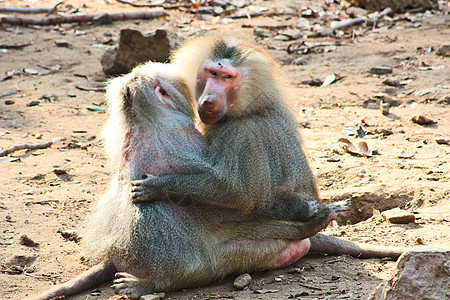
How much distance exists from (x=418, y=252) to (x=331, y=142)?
312 centimetres

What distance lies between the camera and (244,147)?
3199 mm

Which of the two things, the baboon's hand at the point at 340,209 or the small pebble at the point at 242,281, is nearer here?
the small pebble at the point at 242,281

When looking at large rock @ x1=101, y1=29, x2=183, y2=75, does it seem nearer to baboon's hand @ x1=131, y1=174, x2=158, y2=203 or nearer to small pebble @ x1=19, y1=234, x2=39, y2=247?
small pebble @ x1=19, y1=234, x2=39, y2=247

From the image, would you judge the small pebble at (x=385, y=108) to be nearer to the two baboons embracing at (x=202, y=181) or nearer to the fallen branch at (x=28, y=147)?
the two baboons embracing at (x=202, y=181)

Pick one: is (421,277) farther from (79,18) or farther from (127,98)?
(79,18)

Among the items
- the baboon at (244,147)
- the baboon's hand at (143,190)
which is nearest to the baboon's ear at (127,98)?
the baboon at (244,147)

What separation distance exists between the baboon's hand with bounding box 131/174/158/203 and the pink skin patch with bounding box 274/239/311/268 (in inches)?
35.6

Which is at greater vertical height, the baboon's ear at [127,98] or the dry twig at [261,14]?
the baboon's ear at [127,98]

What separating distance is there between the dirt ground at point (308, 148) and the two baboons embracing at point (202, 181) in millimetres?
156

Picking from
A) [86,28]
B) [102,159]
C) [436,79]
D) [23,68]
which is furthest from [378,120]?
[86,28]

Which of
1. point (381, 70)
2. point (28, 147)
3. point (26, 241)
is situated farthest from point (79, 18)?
point (26, 241)

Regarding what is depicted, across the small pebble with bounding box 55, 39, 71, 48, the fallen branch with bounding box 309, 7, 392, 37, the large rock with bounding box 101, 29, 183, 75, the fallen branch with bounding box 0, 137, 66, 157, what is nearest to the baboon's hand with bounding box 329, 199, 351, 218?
the fallen branch with bounding box 0, 137, 66, 157

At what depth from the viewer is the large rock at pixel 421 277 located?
2.32 meters

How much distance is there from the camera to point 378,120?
5848mm
